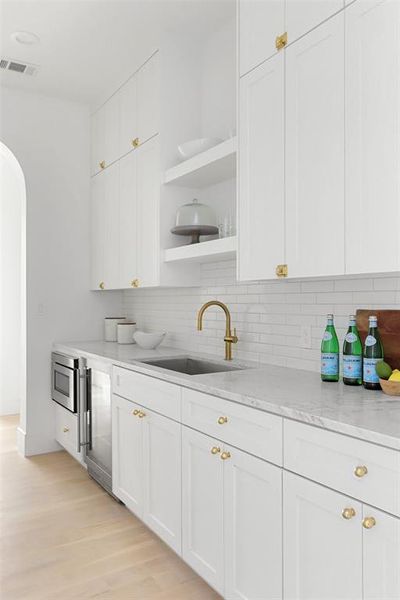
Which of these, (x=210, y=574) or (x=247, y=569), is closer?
(x=247, y=569)

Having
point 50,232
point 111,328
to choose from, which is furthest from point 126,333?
point 50,232

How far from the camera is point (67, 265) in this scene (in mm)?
4180

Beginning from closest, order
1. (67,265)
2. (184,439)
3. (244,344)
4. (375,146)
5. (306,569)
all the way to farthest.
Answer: (306,569) < (375,146) < (184,439) < (244,344) < (67,265)

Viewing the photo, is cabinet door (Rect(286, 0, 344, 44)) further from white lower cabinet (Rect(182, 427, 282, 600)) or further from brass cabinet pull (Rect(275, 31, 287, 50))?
white lower cabinet (Rect(182, 427, 282, 600))

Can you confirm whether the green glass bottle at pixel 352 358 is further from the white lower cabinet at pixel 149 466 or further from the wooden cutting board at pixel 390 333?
the white lower cabinet at pixel 149 466

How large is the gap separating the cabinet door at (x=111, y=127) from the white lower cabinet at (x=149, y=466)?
197cm

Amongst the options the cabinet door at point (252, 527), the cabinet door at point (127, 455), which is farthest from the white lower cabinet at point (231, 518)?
A: the cabinet door at point (127, 455)

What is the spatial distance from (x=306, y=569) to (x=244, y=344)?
1.49 m

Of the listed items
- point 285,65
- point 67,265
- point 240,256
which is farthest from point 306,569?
point 67,265

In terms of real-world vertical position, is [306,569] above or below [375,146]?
below

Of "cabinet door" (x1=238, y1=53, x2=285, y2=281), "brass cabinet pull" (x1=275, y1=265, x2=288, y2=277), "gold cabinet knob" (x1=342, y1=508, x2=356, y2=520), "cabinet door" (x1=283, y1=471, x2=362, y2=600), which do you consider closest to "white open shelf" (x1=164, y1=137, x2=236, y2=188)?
"cabinet door" (x1=238, y1=53, x2=285, y2=281)

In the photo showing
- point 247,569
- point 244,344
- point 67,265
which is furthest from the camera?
point 67,265

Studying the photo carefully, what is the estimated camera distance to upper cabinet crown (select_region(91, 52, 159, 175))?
10.6 feet

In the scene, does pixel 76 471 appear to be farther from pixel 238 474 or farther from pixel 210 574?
pixel 238 474
